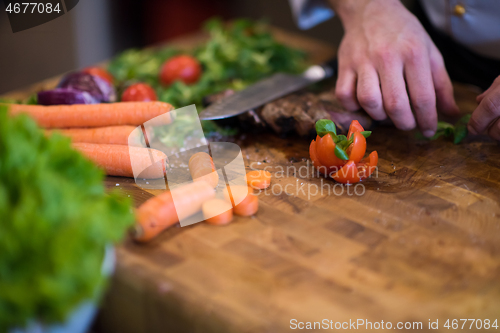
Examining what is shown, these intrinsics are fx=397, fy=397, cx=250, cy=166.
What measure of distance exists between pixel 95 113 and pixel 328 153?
114 centimetres

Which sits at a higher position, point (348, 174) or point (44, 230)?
point (44, 230)

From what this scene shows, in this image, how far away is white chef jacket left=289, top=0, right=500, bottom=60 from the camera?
1979 millimetres

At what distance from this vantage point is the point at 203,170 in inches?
62.7

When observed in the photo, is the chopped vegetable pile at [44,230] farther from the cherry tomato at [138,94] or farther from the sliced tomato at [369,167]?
the cherry tomato at [138,94]

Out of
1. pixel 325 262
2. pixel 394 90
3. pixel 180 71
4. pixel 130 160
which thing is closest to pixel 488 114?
pixel 394 90

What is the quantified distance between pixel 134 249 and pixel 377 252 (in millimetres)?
772

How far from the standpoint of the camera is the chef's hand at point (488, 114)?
5.64 ft

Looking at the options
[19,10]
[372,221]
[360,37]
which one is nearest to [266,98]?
[360,37]

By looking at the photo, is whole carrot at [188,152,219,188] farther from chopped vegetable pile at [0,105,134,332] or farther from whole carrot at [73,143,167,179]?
chopped vegetable pile at [0,105,134,332]

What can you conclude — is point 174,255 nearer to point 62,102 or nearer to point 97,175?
point 97,175

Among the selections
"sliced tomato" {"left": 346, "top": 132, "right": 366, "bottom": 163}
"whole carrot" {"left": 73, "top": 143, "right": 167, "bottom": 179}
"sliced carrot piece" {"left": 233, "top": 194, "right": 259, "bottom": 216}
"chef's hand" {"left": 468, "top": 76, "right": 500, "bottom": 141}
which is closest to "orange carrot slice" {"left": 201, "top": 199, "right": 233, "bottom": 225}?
"sliced carrot piece" {"left": 233, "top": 194, "right": 259, "bottom": 216}

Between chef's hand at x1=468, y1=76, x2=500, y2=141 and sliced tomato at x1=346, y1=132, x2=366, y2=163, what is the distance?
2.03 ft

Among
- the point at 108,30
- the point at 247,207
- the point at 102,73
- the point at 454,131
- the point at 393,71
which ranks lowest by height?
the point at 454,131

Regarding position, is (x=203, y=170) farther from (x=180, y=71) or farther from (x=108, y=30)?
(x=108, y=30)
